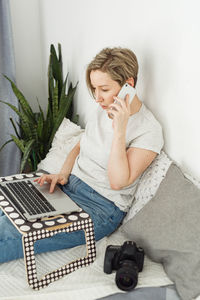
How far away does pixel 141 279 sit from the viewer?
51.7 inches

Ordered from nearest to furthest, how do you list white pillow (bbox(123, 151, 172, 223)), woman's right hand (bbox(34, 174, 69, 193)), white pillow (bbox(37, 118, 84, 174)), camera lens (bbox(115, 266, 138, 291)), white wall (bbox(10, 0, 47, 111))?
1. camera lens (bbox(115, 266, 138, 291))
2. white pillow (bbox(123, 151, 172, 223))
3. woman's right hand (bbox(34, 174, 69, 193))
4. white pillow (bbox(37, 118, 84, 174))
5. white wall (bbox(10, 0, 47, 111))

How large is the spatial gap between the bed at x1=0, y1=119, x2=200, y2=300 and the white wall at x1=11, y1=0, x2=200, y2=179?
4.8 inches

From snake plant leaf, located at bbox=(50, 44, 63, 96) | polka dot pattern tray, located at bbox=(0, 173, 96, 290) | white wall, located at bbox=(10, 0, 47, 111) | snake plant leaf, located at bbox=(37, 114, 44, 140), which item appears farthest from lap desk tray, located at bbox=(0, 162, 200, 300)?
white wall, located at bbox=(10, 0, 47, 111)

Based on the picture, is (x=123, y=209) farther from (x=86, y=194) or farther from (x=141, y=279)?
(x=141, y=279)

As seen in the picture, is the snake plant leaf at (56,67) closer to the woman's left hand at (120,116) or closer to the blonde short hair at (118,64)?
the blonde short hair at (118,64)

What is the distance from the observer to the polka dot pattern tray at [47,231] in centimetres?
126

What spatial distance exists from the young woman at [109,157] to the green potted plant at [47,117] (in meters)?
0.72

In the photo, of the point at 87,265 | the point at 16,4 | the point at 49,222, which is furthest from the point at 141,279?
the point at 16,4

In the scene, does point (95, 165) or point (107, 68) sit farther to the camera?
point (95, 165)

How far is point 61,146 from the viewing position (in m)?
2.19

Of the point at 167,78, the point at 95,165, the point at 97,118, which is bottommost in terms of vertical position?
the point at 95,165

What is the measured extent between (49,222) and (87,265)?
0.23m

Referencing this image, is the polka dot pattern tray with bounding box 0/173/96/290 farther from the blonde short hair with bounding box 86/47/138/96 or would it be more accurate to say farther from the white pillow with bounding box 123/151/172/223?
the blonde short hair with bounding box 86/47/138/96

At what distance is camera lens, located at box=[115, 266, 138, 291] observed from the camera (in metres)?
1.24
